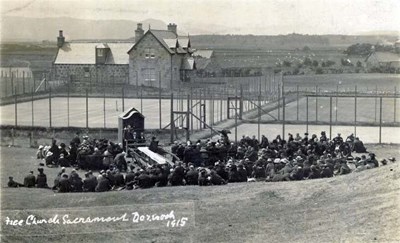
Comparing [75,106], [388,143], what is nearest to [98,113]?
[75,106]

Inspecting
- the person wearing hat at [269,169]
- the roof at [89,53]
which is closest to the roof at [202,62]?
the roof at [89,53]

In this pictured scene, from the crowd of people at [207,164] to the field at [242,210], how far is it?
0.79 metres

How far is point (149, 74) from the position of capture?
200 ft

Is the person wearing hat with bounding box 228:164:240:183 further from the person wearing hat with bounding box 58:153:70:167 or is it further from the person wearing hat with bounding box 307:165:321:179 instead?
the person wearing hat with bounding box 58:153:70:167

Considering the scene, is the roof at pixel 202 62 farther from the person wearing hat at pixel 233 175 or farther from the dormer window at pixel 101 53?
the person wearing hat at pixel 233 175

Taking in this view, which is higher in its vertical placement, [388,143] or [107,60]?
[107,60]

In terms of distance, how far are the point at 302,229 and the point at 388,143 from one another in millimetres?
15195

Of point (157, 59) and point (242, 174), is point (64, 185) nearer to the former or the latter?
point (242, 174)

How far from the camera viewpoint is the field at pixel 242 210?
1226 cm

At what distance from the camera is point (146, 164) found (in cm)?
2053

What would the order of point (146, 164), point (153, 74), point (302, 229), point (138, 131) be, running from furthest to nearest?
point (153, 74), point (138, 131), point (146, 164), point (302, 229)

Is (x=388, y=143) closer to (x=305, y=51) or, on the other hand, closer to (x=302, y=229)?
(x=302, y=229)

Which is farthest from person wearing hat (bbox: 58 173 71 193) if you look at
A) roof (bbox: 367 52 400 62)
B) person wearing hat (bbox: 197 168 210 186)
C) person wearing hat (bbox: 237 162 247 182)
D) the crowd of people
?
roof (bbox: 367 52 400 62)

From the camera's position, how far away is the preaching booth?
2378 cm
